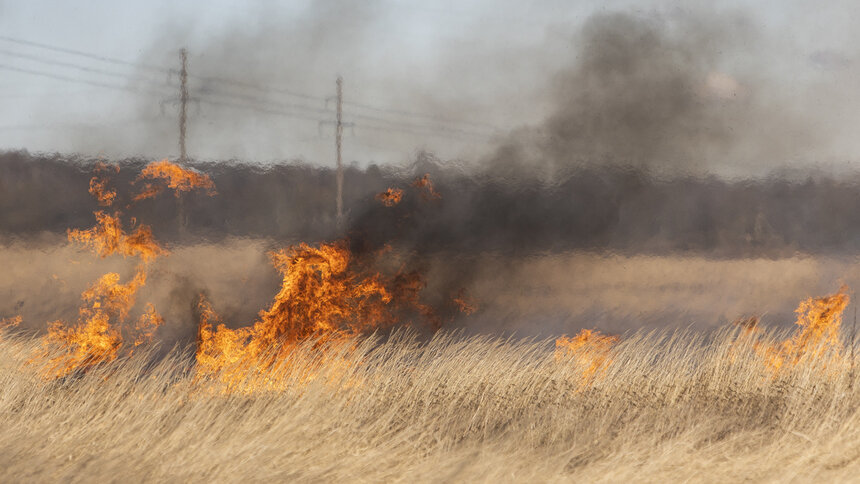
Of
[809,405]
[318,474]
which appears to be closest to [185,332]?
[318,474]

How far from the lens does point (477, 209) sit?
53.0 ft

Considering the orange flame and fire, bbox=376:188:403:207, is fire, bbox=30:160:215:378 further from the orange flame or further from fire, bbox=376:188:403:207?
fire, bbox=376:188:403:207

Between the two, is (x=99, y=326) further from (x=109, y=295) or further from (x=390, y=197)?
(x=390, y=197)

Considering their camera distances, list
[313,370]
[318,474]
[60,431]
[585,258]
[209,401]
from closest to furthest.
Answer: [318,474], [60,431], [209,401], [313,370], [585,258]

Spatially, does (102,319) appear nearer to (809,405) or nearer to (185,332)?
(185,332)

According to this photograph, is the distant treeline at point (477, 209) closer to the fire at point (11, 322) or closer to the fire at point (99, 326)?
the fire at point (99, 326)

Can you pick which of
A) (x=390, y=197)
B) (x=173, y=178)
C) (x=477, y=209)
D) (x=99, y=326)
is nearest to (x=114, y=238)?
(x=173, y=178)

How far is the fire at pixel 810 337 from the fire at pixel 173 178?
36.5 ft

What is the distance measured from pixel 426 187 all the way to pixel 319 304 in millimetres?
3342

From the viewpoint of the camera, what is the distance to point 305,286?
1595cm

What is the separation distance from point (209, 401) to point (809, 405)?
776cm

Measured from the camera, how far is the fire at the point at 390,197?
53.7 ft

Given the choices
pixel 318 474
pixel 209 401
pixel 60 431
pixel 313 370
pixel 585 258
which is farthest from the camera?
pixel 585 258

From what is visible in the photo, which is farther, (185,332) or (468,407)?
(185,332)
